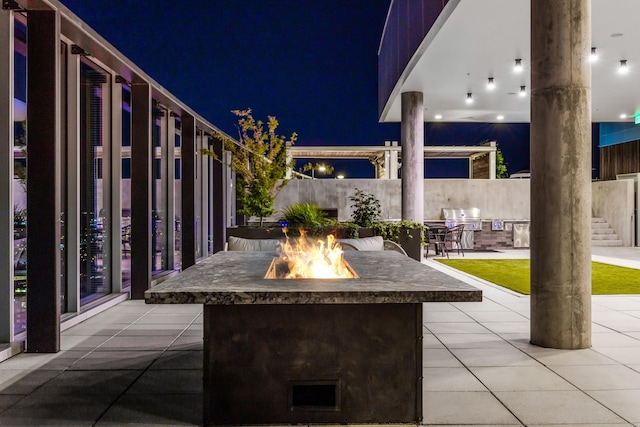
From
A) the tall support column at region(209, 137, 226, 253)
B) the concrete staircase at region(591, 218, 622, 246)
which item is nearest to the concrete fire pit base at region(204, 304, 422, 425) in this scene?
the tall support column at region(209, 137, 226, 253)

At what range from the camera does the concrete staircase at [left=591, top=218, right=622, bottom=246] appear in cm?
1617

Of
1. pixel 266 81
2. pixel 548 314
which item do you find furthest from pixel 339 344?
pixel 266 81

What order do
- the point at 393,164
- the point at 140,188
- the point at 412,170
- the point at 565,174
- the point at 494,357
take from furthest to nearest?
1. the point at 393,164
2. the point at 412,170
3. the point at 140,188
4. the point at 565,174
5. the point at 494,357

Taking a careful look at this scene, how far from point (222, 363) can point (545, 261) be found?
9.76ft

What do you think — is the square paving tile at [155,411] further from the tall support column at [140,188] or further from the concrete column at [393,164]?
the concrete column at [393,164]

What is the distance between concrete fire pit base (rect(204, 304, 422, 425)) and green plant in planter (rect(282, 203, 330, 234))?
4966 millimetres

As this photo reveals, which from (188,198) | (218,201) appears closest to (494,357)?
(188,198)

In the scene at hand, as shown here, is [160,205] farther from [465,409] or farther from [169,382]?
[465,409]

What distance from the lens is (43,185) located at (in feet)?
13.8

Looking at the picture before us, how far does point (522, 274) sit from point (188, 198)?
5.76 metres

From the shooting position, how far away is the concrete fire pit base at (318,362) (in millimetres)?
2723

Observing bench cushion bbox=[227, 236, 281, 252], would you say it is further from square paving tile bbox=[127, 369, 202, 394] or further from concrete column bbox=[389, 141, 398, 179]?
concrete column bbox=[389, 141, 398, 179]

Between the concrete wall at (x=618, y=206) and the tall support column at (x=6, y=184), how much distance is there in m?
16.6

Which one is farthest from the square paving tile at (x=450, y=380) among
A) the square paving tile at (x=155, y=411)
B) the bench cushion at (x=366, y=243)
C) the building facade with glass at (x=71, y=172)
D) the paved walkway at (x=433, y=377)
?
the building facade with glass at (x=71, y=172)
